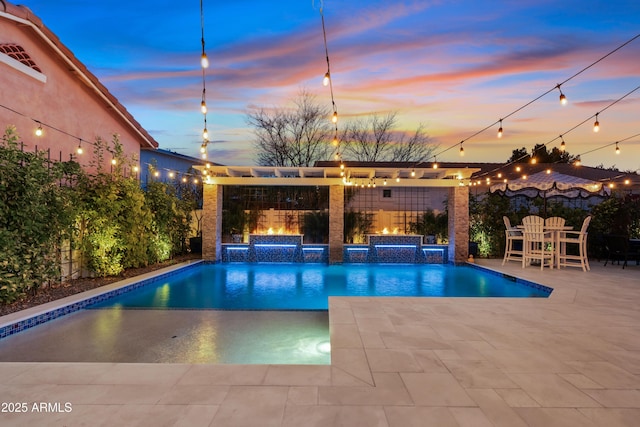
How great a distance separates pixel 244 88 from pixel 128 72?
3442mm

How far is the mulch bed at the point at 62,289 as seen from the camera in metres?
5.67

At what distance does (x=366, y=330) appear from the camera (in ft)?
14.5

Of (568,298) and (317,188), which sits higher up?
(317,188)

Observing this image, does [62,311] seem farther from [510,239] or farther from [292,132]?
[292,132]

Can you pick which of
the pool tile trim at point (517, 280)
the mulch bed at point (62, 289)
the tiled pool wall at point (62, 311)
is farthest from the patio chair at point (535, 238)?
the mulch bed at point (62, 289)

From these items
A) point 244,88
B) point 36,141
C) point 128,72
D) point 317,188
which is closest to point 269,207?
point 317,188

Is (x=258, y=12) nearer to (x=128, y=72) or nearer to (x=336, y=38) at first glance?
(x=336, y=38)

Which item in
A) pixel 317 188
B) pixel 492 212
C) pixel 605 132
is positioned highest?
pixel 605 132

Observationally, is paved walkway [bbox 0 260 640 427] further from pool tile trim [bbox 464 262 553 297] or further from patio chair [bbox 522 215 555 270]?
patio chair [bbox 522 215 555 270]

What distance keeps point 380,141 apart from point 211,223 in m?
15.5

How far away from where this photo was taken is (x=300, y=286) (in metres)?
9.04

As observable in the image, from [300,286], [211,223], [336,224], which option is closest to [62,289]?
[300,286]

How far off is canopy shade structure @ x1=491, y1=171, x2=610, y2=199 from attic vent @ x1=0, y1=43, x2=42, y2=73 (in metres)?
11.6

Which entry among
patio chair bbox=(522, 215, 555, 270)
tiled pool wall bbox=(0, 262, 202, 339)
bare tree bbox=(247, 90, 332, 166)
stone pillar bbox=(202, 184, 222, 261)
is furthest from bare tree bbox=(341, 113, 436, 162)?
tiled pool wall bbox=(0, 262, 202, 339)
